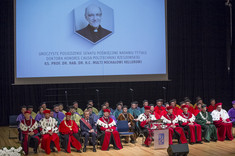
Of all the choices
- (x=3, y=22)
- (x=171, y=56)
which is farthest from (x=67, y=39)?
(x=171, y=56)

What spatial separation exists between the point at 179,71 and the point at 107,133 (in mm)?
6684

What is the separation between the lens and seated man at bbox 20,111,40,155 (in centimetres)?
985

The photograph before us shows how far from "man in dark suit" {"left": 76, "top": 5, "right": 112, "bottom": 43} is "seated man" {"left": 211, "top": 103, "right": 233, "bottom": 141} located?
5052mm

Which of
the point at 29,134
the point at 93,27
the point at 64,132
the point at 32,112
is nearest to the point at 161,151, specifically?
the point at 64,132

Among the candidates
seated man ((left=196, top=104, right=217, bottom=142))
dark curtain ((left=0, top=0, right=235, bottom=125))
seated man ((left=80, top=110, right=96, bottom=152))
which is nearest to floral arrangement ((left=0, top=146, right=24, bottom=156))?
seated man ((left=80, top=110, right=96, bottom=152))

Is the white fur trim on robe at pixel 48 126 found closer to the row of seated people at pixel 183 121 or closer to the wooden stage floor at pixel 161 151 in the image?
the row of seated people at pixel 183 121

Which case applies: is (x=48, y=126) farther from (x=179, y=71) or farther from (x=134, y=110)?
(x=179, y=71)

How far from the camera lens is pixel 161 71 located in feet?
46.3

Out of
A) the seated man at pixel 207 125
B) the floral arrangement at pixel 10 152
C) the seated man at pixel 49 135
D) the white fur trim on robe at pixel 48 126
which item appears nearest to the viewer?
the floral arrangement at pixel 10 152

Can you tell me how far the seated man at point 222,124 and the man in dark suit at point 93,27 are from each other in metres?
5.05

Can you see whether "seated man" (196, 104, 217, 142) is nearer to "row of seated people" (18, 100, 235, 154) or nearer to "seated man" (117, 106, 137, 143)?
"row of seated people" (18, 100, 235, 154)

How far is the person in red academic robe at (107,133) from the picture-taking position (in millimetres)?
10414

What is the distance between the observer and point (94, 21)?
1334 cm

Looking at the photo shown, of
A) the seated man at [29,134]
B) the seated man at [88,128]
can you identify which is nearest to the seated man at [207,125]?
the seated man at [88,128]
